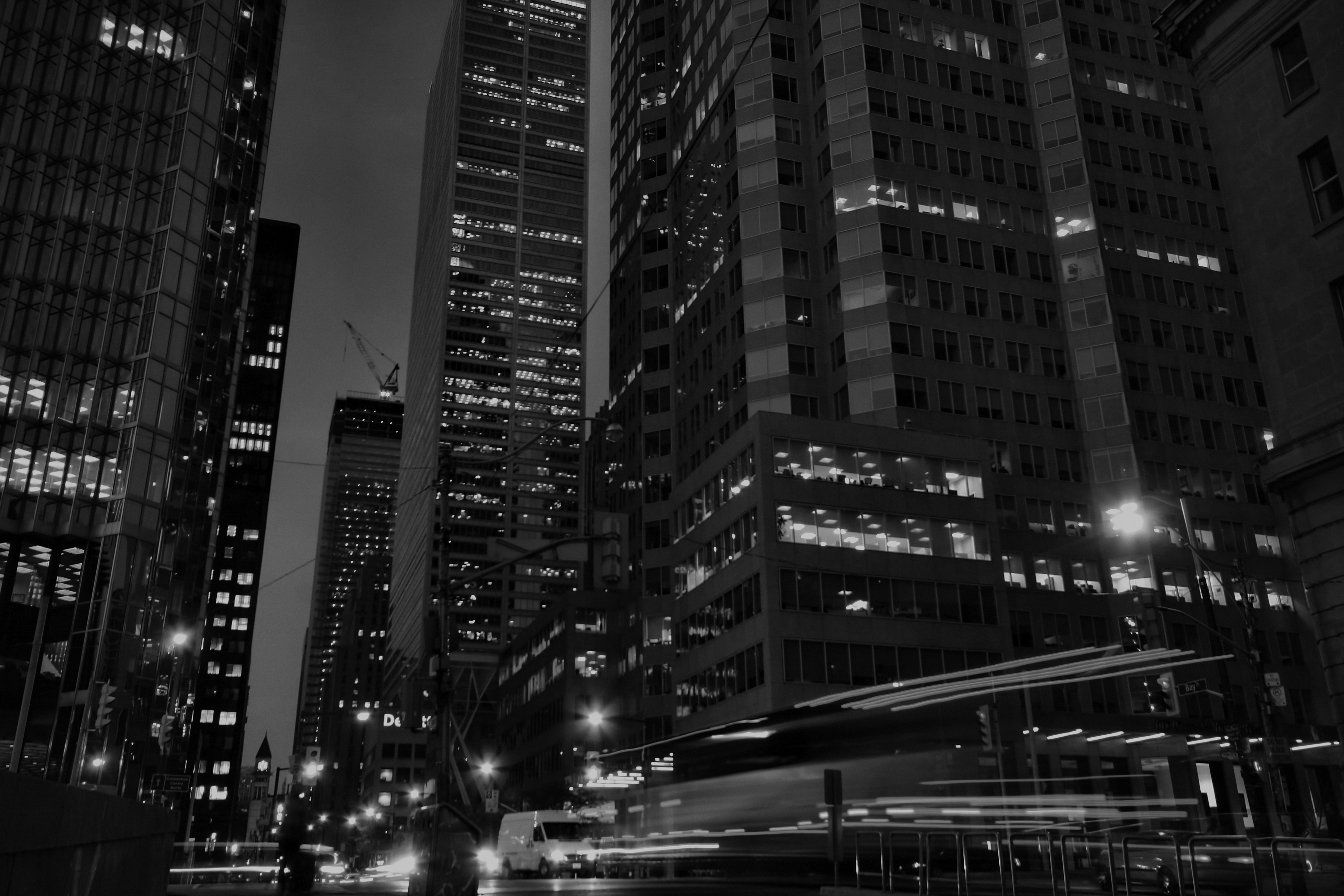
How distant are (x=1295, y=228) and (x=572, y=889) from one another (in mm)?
24345

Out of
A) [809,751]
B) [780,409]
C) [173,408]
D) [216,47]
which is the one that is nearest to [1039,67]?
[780,409]

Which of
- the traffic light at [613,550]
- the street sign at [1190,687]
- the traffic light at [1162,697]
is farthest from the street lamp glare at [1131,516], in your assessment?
the traffic light at [613,550]

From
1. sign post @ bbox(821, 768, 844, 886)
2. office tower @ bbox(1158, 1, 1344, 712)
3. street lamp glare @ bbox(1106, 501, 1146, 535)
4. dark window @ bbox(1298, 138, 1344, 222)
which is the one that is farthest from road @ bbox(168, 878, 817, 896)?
dark window @ bbox(1298, 138, 1344, 222)

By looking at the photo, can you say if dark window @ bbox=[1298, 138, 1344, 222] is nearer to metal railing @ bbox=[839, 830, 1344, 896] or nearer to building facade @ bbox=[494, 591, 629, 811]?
metal railing @ bbox=[839, 830, 1344, 896]

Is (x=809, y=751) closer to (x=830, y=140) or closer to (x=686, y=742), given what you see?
(x=686, y=742)

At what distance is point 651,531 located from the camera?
94.2 metres

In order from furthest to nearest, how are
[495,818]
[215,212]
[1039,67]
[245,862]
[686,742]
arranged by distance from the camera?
[1039,67] → [215,212] → [245,862] → [686,742] → [495,818]

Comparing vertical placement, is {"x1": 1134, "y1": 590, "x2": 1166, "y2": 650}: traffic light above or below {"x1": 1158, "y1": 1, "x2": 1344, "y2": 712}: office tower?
below

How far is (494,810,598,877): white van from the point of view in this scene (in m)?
43.6

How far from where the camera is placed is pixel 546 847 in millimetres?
43750

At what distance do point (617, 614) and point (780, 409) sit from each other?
35.8m

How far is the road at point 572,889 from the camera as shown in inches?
870

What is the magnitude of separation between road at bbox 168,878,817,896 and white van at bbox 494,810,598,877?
430 inches

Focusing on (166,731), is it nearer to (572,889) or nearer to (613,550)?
(572,889)
